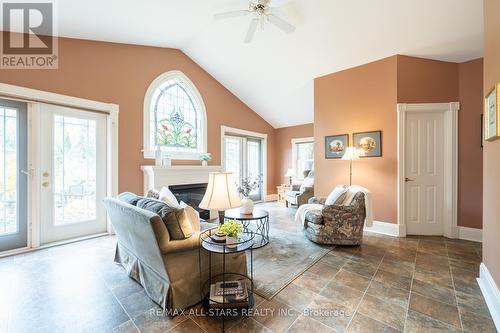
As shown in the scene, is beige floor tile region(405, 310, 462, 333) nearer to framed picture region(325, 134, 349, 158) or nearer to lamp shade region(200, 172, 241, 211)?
lamp shade region(200, 172, 241, 211)

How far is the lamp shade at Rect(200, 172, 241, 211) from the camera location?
74.9 inches

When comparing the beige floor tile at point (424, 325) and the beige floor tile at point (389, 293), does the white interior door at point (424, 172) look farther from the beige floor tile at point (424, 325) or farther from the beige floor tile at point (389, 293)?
the beige floor tile at point (424, 325)

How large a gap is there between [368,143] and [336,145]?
569 millimetres

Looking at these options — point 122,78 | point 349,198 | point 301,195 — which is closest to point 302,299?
point 349,198

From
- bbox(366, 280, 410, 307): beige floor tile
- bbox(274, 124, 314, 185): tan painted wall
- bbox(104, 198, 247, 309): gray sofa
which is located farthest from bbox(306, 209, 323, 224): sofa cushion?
bbox(274, 124, 314, 185): tan painted wall

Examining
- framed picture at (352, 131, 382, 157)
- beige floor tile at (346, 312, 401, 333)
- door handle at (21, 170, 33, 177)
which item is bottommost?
beige floor tile at (346, 312, 401, 333)

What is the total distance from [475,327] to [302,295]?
4.11ft

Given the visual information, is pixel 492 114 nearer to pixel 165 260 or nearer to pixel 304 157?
pixel 165 260

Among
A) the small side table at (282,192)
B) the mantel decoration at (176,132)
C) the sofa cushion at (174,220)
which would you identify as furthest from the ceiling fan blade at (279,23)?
the small side table at (282,192)

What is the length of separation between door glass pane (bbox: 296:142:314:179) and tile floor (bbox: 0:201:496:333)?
4.05m

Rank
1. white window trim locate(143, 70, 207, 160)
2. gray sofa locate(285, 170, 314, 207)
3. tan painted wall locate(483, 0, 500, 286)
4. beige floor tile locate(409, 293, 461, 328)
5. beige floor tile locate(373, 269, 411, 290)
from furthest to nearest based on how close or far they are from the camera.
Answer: gray sofa locate(285, 170, 314, 207)
white window trim locate(143, 70, 207, 160)
beige floor tile locate(373, 269, 411, 290)
tan painted wall locate(483, 0, 500, 286)
beige floor tile locate(409, 293, 461, 328)

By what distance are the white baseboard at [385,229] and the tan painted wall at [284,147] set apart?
3515 mm

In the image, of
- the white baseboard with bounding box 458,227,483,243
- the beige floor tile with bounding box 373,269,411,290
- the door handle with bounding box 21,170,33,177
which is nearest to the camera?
the beige floor tile with bounding box 373,269,411,290

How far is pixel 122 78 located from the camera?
379 centimetres
